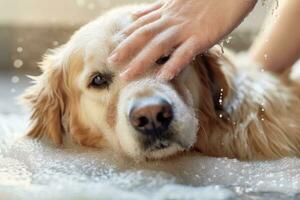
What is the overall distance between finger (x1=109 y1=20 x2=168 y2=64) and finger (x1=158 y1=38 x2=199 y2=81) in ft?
0.31

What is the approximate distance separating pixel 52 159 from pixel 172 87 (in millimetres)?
504

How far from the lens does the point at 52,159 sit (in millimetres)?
2438

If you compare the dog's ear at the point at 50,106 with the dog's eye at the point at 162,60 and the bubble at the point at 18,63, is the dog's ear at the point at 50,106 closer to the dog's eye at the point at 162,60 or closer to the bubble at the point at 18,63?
the dog's eye at the point at 162,60

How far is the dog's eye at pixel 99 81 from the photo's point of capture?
2.42 meters

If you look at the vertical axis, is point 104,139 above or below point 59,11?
below

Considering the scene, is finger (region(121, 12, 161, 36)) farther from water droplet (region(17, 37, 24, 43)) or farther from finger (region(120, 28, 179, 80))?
water droplet (region(17, 37, 24, 43))

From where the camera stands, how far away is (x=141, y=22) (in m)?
2.36

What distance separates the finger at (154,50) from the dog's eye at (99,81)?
0.57 feet

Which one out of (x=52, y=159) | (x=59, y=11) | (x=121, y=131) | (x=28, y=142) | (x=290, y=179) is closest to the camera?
(x=290, y=179)

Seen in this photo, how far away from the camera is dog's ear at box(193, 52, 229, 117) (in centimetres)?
255

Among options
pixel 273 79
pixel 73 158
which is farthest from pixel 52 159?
pixel 273 79

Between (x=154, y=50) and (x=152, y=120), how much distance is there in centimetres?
25

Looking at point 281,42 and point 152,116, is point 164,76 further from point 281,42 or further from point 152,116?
point 281,42

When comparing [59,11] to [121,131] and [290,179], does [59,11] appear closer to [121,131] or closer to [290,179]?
[121,131]
